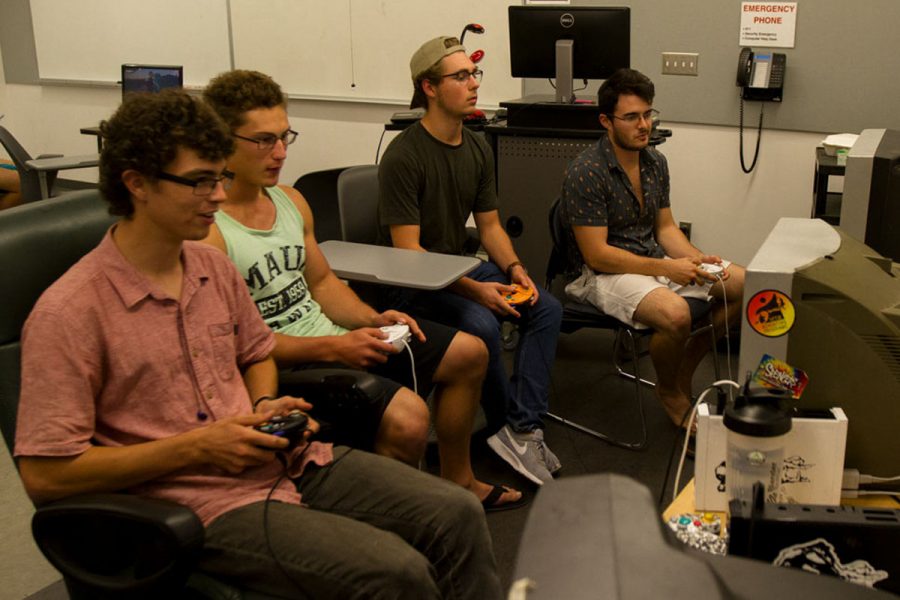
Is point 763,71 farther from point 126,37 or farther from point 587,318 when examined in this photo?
point 126,37

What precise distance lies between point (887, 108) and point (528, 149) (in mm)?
1522

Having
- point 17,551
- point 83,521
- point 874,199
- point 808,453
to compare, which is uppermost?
point 874,199

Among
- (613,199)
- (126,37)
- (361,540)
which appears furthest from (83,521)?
(126,37)

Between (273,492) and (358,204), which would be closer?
(273,492)

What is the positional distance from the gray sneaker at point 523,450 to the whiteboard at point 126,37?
11.9 feet

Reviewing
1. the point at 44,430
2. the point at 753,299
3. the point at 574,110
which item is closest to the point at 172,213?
the point at 44,430

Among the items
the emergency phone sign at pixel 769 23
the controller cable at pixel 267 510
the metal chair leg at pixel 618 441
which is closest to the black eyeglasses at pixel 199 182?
the controller cable at pixel 267 510

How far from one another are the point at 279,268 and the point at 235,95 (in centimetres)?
40

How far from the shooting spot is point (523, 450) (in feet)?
8.70

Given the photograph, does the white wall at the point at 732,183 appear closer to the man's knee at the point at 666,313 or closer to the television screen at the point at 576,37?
the television screen at the point at 576,37

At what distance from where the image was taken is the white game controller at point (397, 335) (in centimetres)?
211

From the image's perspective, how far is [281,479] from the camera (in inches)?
62.6

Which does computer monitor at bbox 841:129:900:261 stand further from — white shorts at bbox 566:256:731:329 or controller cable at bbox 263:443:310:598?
controller cable at bbox 263:443:310:598

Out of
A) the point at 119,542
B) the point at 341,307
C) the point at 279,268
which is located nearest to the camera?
the point at 119,542
